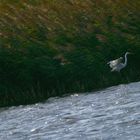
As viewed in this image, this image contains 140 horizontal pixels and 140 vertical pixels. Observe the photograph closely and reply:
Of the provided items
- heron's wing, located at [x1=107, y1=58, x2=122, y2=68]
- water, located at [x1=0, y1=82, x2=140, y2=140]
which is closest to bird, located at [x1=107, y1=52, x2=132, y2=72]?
heron's wing, located at [x1=107, y1=58, x2=122, y2=68]

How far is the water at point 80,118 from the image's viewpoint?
442 inches

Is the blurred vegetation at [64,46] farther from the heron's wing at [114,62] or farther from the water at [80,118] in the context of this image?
the water at [80,118]

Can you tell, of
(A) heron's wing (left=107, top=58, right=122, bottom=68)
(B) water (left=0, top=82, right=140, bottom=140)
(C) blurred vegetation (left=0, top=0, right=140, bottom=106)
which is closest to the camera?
(B) water (left=0, top=82, right=140, bottom=140)

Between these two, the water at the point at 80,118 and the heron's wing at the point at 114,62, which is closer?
the water at the point at 80,118

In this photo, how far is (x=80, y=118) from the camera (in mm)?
12758

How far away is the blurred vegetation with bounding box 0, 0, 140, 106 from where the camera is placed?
1664 centimetres

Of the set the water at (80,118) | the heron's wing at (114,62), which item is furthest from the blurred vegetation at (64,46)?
the water at (80,118)

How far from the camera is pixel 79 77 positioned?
16.8 metres

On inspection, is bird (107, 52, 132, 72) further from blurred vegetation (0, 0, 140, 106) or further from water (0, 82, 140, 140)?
water (0, 82, 140, 140)

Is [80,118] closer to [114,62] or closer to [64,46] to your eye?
[114,62]

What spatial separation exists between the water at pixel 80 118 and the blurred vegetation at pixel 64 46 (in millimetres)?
711

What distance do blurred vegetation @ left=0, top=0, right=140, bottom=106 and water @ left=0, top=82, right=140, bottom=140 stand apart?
71 centimetres

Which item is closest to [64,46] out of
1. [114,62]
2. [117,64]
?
[114,62]

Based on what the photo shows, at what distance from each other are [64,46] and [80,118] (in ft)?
14.9
